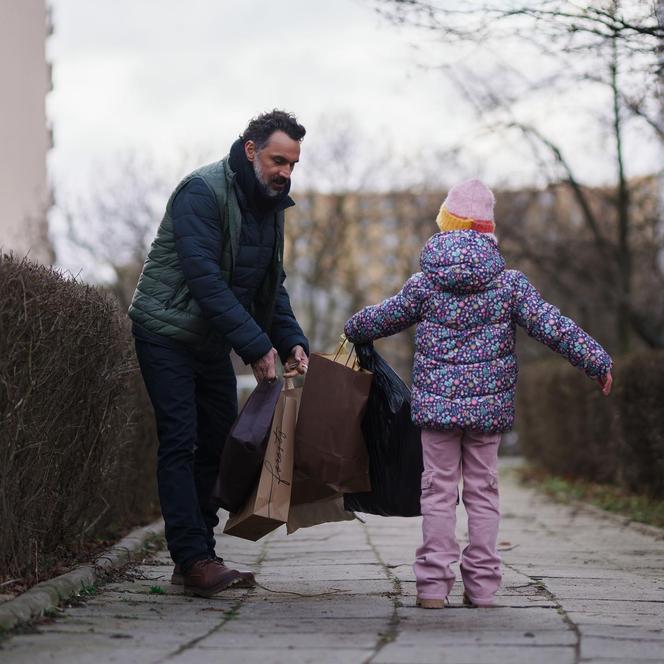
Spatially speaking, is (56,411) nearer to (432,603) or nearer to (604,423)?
(432,603)

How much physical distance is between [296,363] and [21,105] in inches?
667

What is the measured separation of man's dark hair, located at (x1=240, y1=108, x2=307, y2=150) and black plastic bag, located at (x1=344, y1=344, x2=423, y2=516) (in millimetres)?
A: 997

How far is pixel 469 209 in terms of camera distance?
4.97 meters

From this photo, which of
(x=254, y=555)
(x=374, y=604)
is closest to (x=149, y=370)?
(x=374, y=604)

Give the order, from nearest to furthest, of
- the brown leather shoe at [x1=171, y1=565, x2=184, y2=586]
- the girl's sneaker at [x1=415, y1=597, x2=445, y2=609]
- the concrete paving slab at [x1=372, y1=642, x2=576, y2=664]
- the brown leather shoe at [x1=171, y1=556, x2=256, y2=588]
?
1. the concrete paving slab at [x1=372, y1=642, x2=576, y2=664]
2. the girl's sneaker at [x1=415, y1=597, x2=445, y2=609]
3. the brown leather shoe at [x1=171, y1=556, x2=256, y2=588]
4. the brown leather shoe at [x1=171, y1=565, x2=184, y2=586]

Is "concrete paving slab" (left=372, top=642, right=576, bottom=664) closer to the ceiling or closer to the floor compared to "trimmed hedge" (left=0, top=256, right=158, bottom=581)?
closer to the floor

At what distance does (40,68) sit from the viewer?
22.5 m

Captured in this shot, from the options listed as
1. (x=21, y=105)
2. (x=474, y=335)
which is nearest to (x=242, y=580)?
(x=474, y=335)

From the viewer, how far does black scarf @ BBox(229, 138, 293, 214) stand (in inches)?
206

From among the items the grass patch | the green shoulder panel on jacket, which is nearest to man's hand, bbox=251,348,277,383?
the green shoulder panel on jacket

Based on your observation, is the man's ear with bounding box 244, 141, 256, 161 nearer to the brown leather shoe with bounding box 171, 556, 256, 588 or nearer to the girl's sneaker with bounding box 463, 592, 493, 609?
the brown leather shoe with bounding box 171, 556, 256, 588

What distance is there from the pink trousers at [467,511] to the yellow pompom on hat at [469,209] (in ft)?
2.82

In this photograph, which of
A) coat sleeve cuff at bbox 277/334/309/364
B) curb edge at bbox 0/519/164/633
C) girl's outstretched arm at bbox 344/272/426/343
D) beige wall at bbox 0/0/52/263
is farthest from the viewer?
beige wall at bbox 0/0/52/263

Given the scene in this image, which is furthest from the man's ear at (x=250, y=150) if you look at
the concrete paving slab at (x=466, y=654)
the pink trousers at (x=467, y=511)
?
the concrete paving slab at (x=466, y=654)
